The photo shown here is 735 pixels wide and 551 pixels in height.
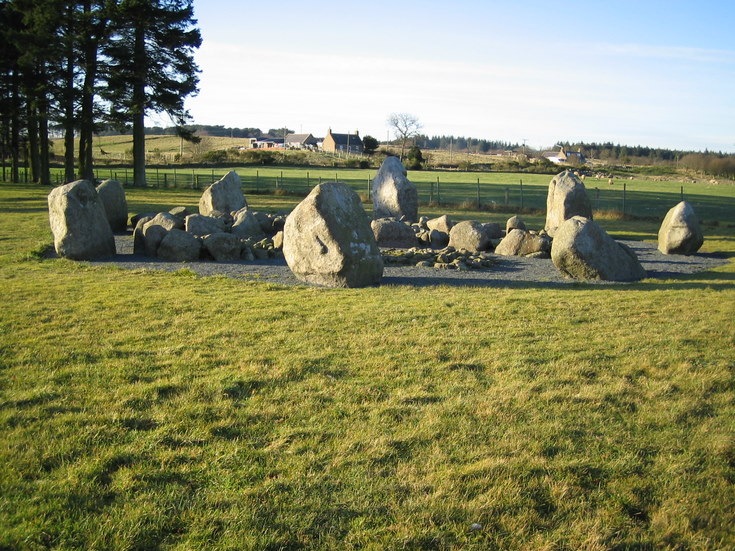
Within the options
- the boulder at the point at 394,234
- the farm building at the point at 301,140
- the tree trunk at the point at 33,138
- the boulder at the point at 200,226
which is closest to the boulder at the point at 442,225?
the boulder at the point at 394,234

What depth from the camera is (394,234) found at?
17.0 meters

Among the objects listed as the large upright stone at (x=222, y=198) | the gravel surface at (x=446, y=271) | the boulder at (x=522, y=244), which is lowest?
the gravel surface at (x=446, y=271)

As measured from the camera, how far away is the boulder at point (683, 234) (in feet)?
54.1

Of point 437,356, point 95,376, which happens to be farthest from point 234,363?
point 437,356

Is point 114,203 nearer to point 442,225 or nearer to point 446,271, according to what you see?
point 442,225

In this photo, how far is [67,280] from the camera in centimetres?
1112

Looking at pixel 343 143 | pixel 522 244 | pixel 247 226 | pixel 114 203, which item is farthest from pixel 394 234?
pixel 343 143

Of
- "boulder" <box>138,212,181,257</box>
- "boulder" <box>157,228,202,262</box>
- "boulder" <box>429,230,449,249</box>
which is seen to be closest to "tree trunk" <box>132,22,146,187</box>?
"boulder" <box>138,212,181,257</box>

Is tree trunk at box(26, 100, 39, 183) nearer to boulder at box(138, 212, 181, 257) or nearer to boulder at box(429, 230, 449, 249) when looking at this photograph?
boulder at box(138, 212, 181, 257)

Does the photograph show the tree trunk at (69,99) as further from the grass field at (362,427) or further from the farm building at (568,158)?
the farm building at (568,158)

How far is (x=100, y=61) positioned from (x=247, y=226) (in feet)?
76.4

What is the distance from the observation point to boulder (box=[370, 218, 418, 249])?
16984 millimetres

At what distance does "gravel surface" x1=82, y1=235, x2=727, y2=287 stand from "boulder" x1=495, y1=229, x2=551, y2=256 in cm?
48

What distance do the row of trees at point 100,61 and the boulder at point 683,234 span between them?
2767cm
